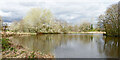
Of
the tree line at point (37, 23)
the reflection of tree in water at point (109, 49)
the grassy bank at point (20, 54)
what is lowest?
the reflection of tree in water at point (109, 49)

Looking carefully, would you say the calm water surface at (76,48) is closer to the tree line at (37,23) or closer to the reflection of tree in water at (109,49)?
the reflection of tree in water at (109,49)

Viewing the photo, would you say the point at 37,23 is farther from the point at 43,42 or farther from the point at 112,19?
the point at 112,19

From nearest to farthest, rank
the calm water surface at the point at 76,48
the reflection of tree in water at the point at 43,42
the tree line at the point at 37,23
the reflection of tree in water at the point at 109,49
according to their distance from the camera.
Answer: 1. the calm water surface at the point at 76,48
2. the reflection of tree in water at the point at 109,49
3. the reflection of tree in water at the point at 43,42
4. the tree line at the point at 37,23

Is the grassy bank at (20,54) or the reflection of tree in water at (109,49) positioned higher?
the grassy bank at (20,54)

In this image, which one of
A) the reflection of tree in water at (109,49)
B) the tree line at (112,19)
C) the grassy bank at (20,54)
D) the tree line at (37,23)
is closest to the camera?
the grassy bank at (20,54)

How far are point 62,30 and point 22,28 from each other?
1583 centimetres

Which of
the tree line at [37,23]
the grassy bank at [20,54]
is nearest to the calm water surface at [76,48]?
the grassy bank at [20,54]

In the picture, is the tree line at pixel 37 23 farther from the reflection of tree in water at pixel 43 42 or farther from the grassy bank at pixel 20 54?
the grassy bank at pixel 20 54

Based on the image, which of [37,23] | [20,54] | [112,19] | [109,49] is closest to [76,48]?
[109,49]

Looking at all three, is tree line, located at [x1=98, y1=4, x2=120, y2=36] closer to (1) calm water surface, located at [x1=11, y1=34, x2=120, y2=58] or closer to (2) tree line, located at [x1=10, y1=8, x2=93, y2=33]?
(1) calm water surface, located at [x1=11, y1=34, x2=120, y2=58]

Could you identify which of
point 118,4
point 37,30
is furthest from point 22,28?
point 118,4

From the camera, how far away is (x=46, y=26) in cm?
2931

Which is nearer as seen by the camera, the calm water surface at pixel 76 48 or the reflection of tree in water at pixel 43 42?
the calm water surface at pixel 76 48

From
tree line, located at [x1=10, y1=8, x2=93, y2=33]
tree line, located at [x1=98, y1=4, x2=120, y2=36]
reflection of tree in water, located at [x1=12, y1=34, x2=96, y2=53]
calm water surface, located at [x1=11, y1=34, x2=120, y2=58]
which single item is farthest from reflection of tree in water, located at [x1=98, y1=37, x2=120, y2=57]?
tree line, located at [x1=10, y1=8, x2=93, y2=33]
